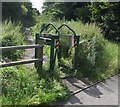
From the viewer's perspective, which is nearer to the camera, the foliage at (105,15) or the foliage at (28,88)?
the foliage at (28,88)

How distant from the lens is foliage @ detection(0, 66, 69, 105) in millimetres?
5558

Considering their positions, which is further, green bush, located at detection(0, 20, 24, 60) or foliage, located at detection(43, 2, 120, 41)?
foliage, located at detection(43, 2, 120, 41)

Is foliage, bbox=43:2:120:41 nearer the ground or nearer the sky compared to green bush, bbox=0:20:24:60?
nearer the sky

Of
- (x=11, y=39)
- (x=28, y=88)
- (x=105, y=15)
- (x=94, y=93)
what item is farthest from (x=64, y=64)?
(x=105, y=15)

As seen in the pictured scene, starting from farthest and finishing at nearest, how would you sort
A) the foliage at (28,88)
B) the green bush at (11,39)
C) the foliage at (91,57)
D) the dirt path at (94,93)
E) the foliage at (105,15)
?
1. the foliage at (105,15)
2. the green bush at (11,39)
3. the foliage at (91,57)
4. the dirt path at (94,93)
5. the foliage at (28,88)

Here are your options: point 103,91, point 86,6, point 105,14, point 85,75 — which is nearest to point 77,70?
point 85,75

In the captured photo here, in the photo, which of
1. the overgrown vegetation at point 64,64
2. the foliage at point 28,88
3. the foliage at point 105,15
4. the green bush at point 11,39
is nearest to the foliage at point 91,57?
the overgrown vegetation at point 64,64

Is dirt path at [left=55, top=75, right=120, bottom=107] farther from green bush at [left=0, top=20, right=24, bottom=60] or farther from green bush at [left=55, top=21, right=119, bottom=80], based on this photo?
green bush at [left=0, top=20, right=24, bottom=60]

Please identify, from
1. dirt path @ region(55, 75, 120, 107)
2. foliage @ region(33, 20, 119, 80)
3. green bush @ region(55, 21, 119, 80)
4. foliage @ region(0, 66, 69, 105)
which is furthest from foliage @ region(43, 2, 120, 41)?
foliage @ region(0, 66, 69, 105)

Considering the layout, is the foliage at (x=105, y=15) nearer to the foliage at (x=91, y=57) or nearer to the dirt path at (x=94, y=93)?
the foliage at (x=91, y=57)

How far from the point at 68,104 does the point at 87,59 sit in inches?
139

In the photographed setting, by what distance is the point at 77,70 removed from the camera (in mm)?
9078

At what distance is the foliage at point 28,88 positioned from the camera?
5558mm

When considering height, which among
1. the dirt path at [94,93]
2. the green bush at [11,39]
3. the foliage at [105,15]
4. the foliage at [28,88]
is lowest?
the dirt path at [94,93]
